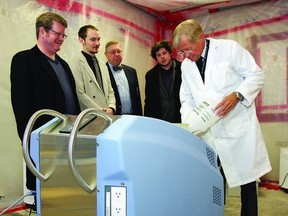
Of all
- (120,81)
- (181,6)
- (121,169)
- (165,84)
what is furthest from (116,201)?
(181,6)

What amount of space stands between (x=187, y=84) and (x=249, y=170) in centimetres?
54

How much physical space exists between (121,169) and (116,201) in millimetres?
89

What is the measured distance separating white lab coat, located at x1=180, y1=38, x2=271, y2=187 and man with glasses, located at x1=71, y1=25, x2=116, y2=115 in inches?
32.4

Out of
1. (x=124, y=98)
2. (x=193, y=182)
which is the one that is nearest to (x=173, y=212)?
(x=193, y=182)

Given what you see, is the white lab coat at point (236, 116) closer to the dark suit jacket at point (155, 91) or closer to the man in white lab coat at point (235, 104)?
the man in white lab coat at point (235, 104)

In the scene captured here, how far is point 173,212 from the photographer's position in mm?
858

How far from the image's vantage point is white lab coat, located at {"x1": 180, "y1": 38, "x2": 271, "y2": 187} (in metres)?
1.46

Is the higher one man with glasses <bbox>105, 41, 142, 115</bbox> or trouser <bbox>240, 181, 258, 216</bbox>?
man with glasses <bbox>105, 41, 142, 115</bbox>

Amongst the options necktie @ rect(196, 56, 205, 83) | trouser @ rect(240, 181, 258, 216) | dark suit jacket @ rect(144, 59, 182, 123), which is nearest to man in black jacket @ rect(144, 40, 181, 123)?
dark suit jacket @ rect(144, 59, 182, 123)

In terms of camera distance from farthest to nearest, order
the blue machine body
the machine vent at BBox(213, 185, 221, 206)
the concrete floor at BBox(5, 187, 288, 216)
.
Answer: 1. the concrete floor at BBox(5, 187, 288, 216)
2. the machine vent at BBox(213, 185, 221, 206)
3. the blue machine body

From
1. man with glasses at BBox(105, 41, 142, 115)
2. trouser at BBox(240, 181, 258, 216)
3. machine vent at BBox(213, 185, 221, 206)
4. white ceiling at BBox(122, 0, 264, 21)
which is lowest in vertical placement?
trouser at BBox(240, 181, 258, 216)

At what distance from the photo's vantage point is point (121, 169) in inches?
28.6

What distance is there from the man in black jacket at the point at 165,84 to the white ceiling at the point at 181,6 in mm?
584

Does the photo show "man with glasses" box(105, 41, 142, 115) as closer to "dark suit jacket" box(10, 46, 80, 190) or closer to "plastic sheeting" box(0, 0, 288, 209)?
"plastic sheeting" box(0, 0, 288, 209)
